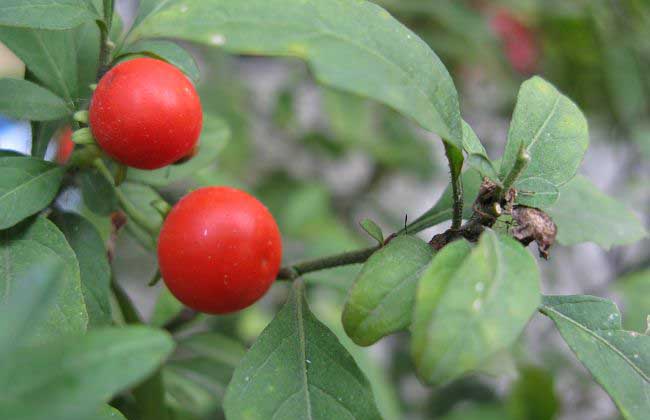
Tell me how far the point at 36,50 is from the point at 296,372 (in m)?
0.35

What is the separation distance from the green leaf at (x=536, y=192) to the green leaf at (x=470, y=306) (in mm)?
94

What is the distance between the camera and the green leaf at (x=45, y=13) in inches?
21.4

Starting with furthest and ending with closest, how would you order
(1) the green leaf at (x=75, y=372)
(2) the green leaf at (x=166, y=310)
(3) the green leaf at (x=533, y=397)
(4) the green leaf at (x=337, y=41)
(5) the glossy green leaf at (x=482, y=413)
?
(5) the glossy green leaf at (x=482, y=413), (3) the green leaf at (x=533, y=397), (2) the green leaf at (x=166, y=310), (4) the green leaf at (x=337, y=41), (1) the green leaf at (x=75, y=372)

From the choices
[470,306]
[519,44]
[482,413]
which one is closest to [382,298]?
[470,306]

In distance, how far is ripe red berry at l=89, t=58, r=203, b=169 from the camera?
553 mm

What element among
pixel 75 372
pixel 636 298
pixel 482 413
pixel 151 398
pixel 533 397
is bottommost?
pixel 482 413

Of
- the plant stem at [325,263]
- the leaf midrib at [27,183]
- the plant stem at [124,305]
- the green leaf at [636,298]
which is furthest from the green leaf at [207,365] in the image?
the green leaf at [636,298]

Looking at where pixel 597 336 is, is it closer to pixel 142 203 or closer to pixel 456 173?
pixel 456 173

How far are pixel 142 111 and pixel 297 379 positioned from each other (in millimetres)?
240

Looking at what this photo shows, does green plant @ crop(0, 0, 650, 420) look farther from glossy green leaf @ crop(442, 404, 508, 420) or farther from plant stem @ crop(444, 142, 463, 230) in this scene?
glossy green leaf @ crop(442, 404, 508, 420)

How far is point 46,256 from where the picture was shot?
0.58 metres

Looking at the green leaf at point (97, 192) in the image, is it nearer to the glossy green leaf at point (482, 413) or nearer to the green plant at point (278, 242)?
the green plant at point (278, 242)

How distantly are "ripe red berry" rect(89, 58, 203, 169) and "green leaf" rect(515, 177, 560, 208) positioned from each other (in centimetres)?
26

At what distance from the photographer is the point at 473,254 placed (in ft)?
1.59
